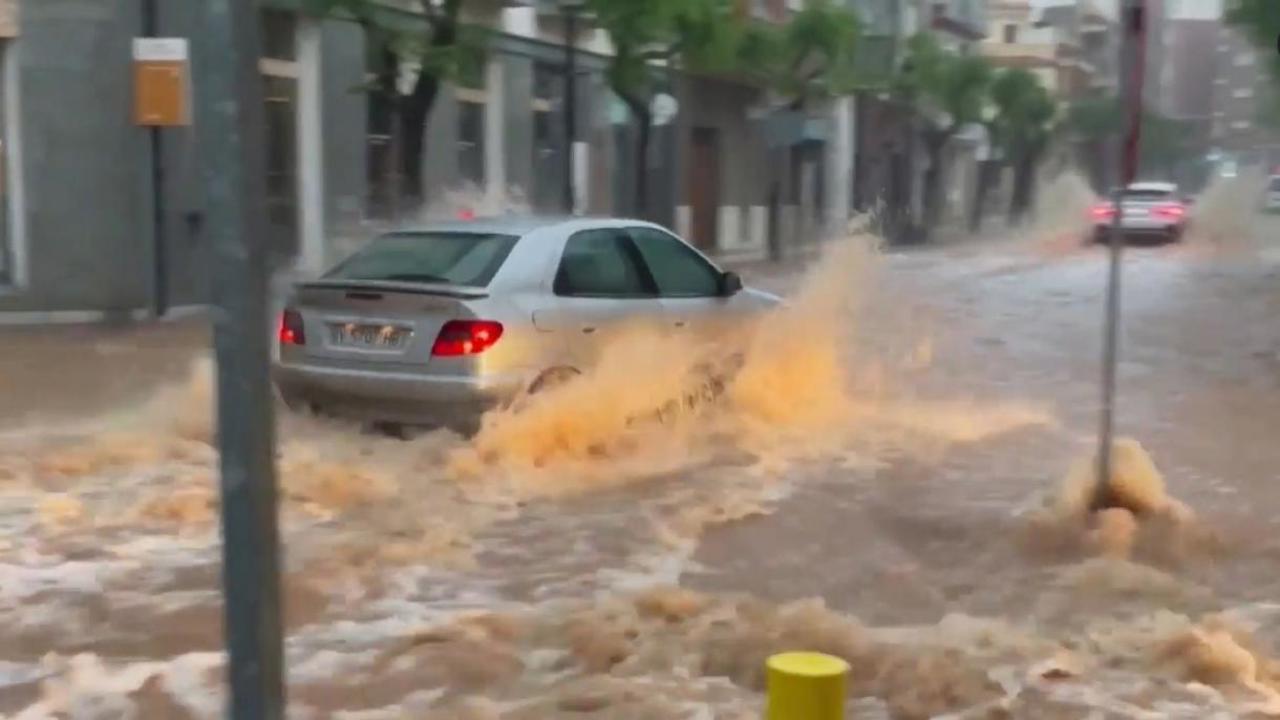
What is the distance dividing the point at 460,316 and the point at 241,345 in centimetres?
556

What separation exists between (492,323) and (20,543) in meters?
2.66

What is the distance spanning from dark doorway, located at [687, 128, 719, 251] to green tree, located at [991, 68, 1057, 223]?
69.5 feet

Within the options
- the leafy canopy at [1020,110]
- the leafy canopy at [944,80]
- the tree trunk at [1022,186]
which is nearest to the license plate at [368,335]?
the leafy canopy at [944,80]

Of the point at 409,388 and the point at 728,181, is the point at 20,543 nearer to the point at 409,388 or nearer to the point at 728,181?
the point at 409,388

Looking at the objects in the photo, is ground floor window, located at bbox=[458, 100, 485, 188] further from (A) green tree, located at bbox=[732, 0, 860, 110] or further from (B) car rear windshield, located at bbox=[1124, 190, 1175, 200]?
(B) car rear windshield, located at bbox=[1124, 190, 1175, 200]

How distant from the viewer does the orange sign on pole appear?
16.0 metres

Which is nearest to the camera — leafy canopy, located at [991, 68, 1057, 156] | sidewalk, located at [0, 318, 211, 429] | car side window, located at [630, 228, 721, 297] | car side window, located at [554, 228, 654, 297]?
car side window, located at [554, 228, 654, 297]

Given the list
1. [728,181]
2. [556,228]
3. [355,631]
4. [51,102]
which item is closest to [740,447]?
[556,228]

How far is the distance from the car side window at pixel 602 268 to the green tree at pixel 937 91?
36.0 metres

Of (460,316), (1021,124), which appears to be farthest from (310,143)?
(1021,124)

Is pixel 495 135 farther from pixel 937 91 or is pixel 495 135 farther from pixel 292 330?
pixel 937 91

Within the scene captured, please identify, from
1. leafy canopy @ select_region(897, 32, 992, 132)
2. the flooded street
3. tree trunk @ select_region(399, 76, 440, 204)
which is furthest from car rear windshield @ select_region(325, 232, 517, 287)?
leafy canopy @ select_region(897, 32, 992, 132)

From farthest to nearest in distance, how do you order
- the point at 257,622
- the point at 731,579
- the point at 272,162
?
1. the point at 272,162
2. the point at 731,579
3. the point at 257,622

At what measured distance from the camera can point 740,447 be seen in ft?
33.5
